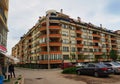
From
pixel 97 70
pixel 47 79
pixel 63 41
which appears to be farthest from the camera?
pixel 63 41

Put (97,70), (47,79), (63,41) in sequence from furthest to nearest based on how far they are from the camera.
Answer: (63,41)
(97,70)
(47,79)

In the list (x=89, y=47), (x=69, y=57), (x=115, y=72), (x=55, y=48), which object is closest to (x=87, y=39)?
(x=89, y=47)

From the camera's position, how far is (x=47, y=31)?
5131cm

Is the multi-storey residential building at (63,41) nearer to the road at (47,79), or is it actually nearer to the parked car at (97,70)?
the road at (47,79)

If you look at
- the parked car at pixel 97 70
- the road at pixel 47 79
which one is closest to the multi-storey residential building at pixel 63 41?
the road at pixel 47 79

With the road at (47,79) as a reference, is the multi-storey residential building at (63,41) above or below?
above

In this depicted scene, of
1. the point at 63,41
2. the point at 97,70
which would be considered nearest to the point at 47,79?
the point at 97,70

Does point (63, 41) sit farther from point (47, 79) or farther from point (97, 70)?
point (47, 79)

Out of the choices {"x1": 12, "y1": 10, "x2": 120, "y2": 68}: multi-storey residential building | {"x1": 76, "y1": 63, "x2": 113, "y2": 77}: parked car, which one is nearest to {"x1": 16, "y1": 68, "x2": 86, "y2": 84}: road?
{"x1": 76, "y1": 63, "x2": 113, "y2": 77}: parked car

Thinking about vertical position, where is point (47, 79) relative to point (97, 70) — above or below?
below

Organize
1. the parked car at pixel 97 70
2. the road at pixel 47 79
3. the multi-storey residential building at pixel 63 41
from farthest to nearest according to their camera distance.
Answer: the multi-storey residential building at pixel 63 41, the parked car at pixel 97 70, the road at pixel 47 79

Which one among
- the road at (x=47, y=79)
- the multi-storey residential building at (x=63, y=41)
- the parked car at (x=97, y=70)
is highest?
the multi-storey residential building at (x=63, y=41)

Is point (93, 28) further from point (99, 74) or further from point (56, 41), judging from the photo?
point (99, 74)

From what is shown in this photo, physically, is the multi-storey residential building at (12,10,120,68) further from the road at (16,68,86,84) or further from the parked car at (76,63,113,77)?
the parked car at (76,63,113,77)
